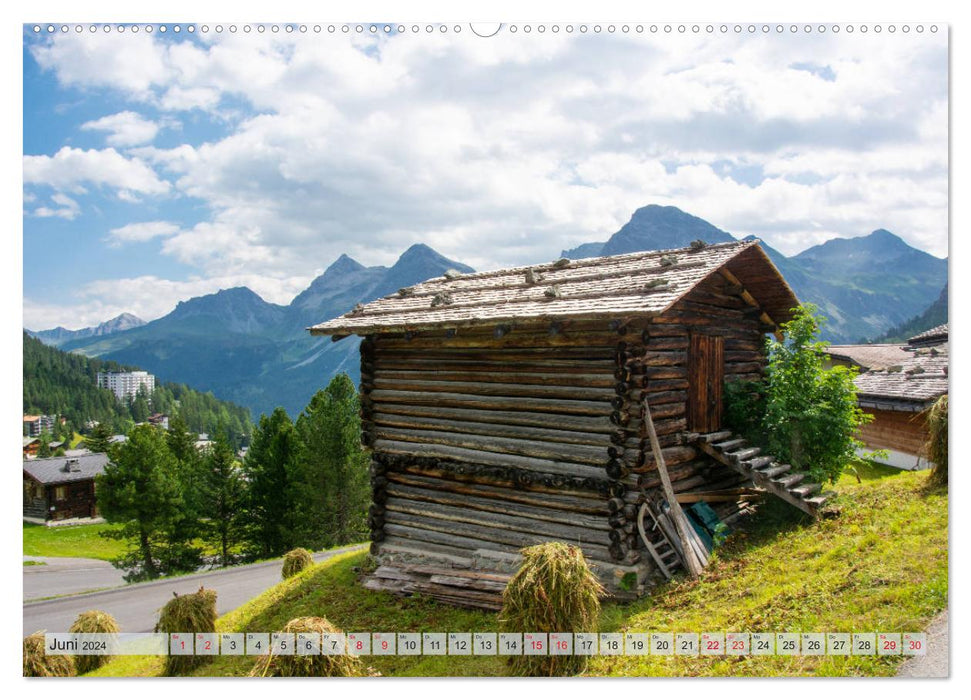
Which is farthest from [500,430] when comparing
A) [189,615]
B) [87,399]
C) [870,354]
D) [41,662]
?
[87,399]

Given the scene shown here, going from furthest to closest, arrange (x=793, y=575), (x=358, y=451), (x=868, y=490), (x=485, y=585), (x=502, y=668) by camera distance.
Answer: (x=358, y=451)
(x=868, y=490)
(x=485, y=585)
(x=793, y=575)
(x=502, y=668)

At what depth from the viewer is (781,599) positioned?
7.82m

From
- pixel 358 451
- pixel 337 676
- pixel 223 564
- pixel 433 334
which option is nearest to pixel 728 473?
pixel 433 334

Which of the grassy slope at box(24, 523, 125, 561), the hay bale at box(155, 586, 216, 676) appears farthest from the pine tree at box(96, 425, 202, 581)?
the hay bale at box(155, 586, 216, 676)

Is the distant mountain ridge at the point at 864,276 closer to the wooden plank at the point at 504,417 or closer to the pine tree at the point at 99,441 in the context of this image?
the wooden plank at the point at 504,417

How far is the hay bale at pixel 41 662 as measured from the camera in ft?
22.6

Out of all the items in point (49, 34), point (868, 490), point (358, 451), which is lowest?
point (358, 451)

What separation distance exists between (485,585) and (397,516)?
8.93 ft

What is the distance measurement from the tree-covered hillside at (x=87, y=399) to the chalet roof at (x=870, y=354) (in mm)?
20599

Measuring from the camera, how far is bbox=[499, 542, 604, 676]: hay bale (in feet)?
22.3

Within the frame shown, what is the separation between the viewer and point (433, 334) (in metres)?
12.2

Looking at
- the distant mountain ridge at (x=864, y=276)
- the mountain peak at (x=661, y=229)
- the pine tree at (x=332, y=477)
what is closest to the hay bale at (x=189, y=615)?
the distant mountain ridge at (x=864, y=276)

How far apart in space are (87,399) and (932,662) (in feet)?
183

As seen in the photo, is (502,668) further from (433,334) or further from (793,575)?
(433,334)
